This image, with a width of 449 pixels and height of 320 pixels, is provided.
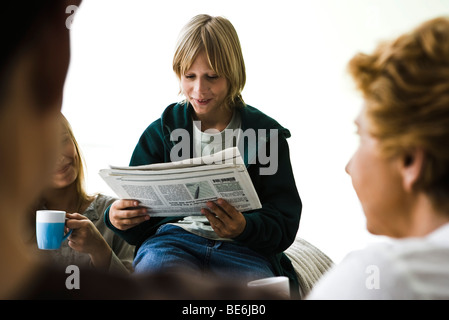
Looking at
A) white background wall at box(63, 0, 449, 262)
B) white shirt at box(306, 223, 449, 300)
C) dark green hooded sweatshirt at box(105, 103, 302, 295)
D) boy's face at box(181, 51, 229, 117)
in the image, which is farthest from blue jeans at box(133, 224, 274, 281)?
white background wall at box(63, 0, 449, 262)

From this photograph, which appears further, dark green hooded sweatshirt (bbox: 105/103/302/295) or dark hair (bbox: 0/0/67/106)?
dark green hooded sweatshirt (bbox: 105/103/302/295)

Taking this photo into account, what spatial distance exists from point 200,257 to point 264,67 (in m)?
2.53

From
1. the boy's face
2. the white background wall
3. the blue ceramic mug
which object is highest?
the white background wall

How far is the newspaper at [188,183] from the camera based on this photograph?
1.14 metres

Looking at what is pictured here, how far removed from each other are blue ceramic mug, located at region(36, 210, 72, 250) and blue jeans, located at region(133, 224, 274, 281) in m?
0.23

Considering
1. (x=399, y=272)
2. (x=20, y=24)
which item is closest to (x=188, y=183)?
(x=399, y=272)

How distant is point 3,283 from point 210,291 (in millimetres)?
Answer: 101

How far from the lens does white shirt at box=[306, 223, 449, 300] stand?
508 millimetres

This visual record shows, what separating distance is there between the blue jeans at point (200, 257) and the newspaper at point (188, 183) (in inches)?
3.8

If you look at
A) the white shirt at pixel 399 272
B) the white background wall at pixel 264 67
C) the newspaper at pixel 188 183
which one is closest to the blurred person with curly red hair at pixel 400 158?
the white shirt at pixel 399 272

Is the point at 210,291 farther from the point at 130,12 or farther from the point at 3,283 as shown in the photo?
the point at 130,12

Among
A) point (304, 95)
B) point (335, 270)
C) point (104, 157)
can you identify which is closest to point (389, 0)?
point (304, 95)

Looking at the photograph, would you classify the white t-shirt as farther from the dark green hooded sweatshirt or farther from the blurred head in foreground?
the blurred head in foreground
